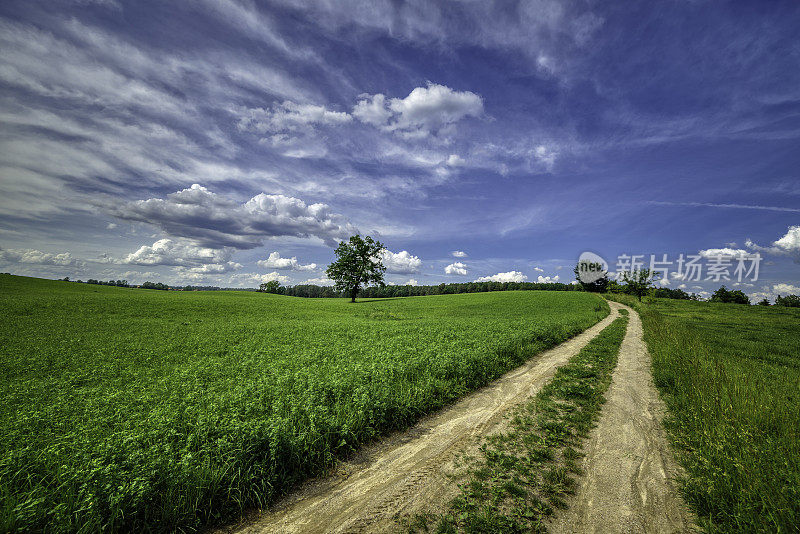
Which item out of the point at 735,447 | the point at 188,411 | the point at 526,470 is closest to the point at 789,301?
the point at 735,447

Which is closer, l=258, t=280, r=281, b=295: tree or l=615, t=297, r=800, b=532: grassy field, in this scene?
l=615, t=297, r=800, b=532: grassy field

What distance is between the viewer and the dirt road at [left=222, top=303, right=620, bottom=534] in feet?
14.0

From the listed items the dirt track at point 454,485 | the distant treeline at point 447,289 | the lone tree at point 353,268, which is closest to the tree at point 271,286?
the distant treeline at point 447,289

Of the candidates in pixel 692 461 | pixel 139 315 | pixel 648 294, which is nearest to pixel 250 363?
pixel 692 461

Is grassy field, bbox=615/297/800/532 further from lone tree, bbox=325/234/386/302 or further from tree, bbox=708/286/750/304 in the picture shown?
tree, bbox=708/286/750/304

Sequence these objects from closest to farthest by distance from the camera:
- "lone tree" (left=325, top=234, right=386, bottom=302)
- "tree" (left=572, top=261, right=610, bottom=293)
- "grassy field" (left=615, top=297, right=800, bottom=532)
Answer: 1. "grassy field" (left=615, top=297, right=800, bottom=532)
2. "lone tree" (left=325, top=234, right=386, bottom=302)
3. "tree" (left=572, top=261, right=610, bottom=293)

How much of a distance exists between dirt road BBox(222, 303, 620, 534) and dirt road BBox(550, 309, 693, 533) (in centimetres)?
201

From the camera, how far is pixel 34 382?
30.7ft

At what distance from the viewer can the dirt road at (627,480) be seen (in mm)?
4250

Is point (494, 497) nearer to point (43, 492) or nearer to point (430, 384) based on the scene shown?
point (430, 384)

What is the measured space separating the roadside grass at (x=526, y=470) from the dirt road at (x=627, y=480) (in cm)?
24

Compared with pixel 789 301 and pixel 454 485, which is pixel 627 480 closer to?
pixel 454 485

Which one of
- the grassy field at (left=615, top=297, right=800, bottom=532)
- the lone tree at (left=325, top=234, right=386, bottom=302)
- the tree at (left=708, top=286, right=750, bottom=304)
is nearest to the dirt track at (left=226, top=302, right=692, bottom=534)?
the grassy field at (left=615, top=297, right=800, bottom=532)

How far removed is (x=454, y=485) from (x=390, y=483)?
115 cm
